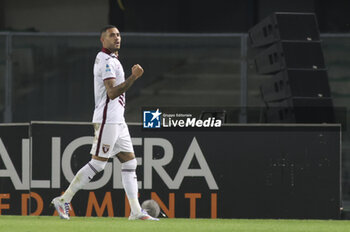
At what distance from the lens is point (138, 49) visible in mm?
15477

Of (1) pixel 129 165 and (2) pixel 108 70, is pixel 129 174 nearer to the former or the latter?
(1) pixel 129 165

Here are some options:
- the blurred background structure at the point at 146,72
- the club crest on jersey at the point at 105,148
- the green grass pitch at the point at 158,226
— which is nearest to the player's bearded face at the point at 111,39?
the club crest on jersey at the point at 105,148

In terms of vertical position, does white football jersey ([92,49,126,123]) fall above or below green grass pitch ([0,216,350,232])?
above

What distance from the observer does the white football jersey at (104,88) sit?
11.2 m

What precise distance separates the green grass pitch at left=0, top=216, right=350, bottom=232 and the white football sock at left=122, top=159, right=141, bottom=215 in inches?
7.2

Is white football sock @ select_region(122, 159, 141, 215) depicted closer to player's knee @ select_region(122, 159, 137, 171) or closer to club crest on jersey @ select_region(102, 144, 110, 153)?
player's knee @ select_region(122, 159, 137, 171)

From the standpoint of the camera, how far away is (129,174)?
11.4m

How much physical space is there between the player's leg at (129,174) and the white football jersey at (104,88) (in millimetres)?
191

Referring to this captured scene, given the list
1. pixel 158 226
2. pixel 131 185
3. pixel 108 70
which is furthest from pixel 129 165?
pixel 158 226

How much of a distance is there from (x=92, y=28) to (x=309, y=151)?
655 centimetres

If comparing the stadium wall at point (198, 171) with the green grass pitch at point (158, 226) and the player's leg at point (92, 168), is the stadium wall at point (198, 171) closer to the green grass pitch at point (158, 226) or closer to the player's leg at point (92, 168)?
the green grass pitch at point (158, 226)

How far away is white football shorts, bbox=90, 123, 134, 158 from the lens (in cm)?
1131

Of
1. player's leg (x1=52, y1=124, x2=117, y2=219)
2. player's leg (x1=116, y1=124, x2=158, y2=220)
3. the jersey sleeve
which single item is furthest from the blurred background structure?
the jersey sleeve

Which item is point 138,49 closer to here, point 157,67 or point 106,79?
point 157,67
